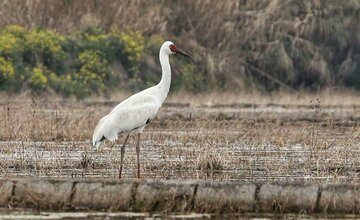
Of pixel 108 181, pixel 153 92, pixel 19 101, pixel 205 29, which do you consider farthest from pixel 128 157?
pixel 205 29

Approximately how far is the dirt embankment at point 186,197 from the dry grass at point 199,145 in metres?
1.95

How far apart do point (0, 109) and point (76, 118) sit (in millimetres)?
5108

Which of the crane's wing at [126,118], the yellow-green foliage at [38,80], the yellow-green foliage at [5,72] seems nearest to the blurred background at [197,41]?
the yellow-green foliage at [38,80]

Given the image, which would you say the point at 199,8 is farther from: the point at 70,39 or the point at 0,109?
the point at 0,109

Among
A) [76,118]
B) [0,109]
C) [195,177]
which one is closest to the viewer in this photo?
[195,177]

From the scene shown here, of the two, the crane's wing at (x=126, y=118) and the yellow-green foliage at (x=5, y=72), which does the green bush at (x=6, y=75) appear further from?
the crane's wing at (x=126, y=118)

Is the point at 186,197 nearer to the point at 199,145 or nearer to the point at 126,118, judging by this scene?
the point at 126,118

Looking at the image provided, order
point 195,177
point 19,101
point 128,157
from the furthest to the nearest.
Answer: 1. point 19,101
2. point 128,157
3. point 195,177

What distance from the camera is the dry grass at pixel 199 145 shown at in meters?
17.3

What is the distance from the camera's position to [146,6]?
43125 millimetres

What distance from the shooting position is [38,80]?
3631cm

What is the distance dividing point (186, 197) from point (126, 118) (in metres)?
3.53

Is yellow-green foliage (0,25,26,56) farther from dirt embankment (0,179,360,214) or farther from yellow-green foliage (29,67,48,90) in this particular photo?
dirt embankment (0,179,360,214)

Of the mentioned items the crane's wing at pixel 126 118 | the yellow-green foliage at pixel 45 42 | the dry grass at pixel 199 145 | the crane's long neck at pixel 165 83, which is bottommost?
the dry grass at pixel 199 145
